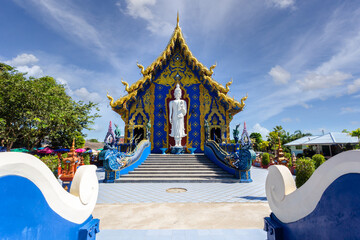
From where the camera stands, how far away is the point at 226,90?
13969mm

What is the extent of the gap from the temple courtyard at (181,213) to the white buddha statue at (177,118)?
23.1 ft

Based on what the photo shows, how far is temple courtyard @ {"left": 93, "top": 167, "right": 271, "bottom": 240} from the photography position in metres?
3.44

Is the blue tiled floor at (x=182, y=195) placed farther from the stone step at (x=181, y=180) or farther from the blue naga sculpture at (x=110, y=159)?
the blue naga sculpture at (x=110, y=159)

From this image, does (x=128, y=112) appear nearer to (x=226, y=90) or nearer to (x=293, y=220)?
(x=226, y=90)

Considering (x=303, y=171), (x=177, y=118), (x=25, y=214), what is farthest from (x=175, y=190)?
(x=177, y=118)

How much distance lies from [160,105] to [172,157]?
4976 mm

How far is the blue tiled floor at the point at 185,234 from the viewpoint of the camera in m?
3.25

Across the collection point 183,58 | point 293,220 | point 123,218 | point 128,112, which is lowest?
point 123,218

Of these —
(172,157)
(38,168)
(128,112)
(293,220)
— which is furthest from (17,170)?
(128,112)

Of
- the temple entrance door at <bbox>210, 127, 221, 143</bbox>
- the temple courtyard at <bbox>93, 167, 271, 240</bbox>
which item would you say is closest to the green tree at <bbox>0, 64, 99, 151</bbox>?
the temple courtyard at <bbox>93, 167, 271, 240</bbox>

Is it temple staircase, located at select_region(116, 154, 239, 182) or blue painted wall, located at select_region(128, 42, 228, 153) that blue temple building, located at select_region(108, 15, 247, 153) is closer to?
blue painted wall, located at select_region(128, 42, 228, 153)

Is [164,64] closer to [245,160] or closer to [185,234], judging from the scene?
[245,160]

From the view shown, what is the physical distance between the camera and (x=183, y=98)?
49.8ft

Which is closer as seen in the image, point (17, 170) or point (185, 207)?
point (17, 170)
